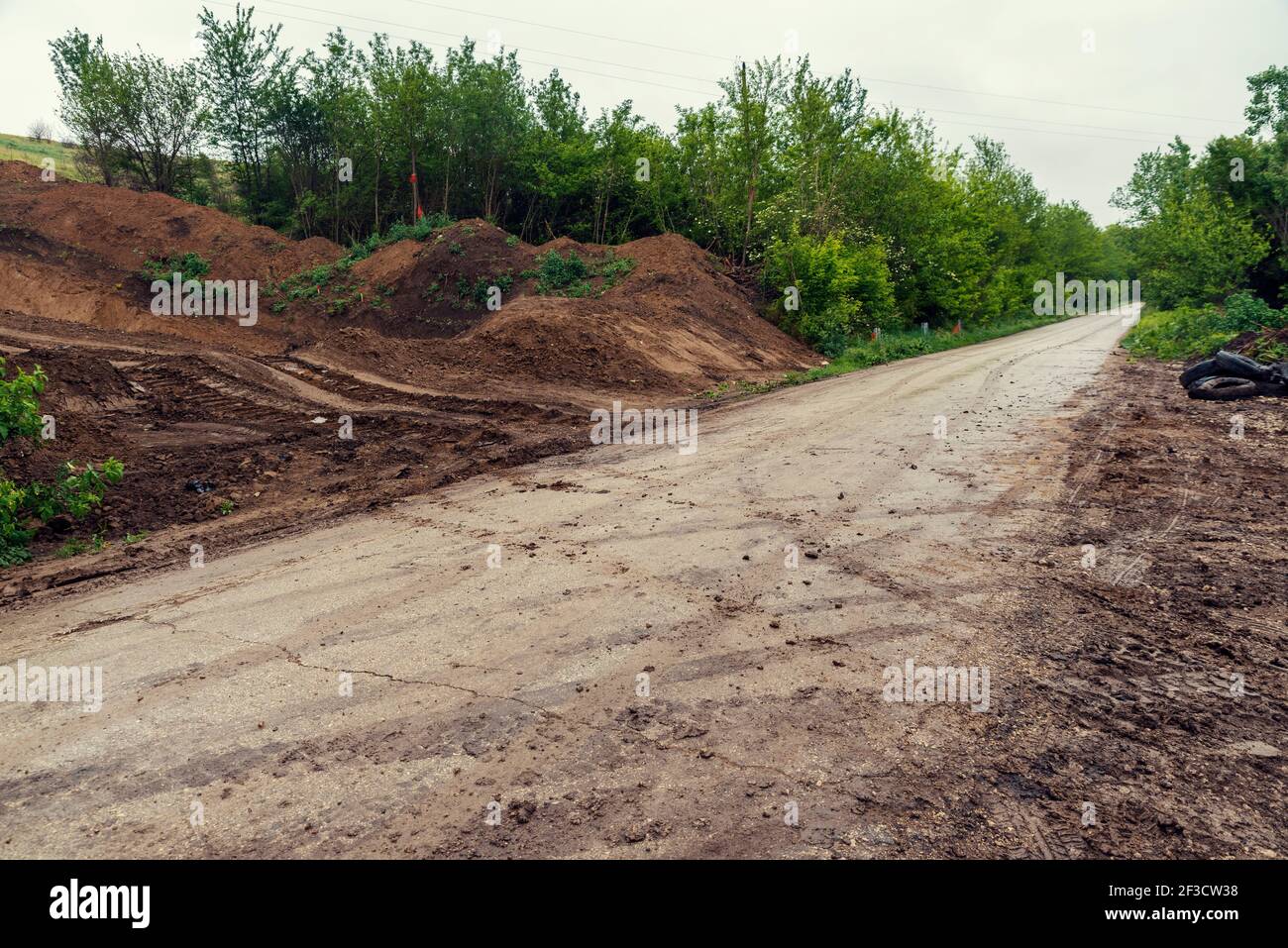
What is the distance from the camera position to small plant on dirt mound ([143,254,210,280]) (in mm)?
22931

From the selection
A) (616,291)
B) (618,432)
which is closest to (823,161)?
(616,291)

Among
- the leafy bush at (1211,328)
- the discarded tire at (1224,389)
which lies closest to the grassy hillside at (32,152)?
the discarded tire at (1224,389)

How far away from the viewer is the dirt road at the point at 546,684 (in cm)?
326

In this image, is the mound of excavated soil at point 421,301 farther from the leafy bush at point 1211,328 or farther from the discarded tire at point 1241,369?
the leafy bush at point 1211,328

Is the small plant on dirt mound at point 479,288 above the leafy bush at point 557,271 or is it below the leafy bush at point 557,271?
below

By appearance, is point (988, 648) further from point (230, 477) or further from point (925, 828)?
point (230, 477)

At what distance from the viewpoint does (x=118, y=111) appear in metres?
29.2

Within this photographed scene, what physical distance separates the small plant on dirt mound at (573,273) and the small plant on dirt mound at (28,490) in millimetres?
15562

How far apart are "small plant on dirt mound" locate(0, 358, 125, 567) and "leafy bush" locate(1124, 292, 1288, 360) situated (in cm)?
2449

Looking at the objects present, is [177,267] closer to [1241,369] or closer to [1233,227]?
[1241,369]

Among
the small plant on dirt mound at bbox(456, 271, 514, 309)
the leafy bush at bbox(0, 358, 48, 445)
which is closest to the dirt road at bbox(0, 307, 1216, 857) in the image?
the leafy bush at bbox(0, 358, 48, 445)

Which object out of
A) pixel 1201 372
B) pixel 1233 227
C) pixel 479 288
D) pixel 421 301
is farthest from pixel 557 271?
pixel 1233 227
